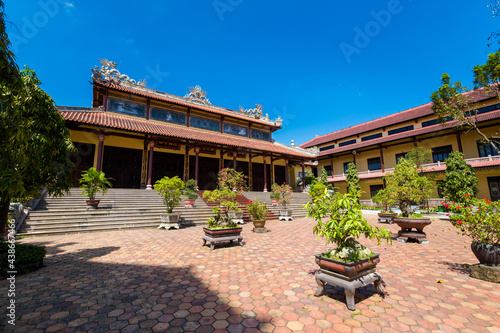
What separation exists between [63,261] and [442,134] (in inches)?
1078

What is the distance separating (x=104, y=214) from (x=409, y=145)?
26.7 meters

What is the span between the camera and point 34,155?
4383 millimetres

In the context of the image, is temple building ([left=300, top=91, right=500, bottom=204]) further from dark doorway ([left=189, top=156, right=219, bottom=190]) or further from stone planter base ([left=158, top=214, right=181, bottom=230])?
stone planter base ([left=158, top=214, right=181, bottom=230])

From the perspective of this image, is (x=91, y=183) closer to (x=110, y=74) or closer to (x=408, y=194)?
(x=110, y=74)

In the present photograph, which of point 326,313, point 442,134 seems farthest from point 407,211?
point 442,134

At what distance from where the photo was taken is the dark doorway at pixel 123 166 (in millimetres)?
15031

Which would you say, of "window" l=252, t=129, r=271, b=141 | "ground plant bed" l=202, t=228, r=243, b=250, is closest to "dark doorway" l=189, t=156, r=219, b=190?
"window" l=252, t=129, r=271, b=141

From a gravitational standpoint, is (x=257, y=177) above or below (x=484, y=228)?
above

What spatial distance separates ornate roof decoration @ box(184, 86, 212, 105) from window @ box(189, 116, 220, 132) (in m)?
1.87

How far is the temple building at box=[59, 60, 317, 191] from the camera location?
46.4 ft

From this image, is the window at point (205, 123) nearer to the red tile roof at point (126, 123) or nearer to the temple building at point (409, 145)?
the red tile roof at point (126, 123)

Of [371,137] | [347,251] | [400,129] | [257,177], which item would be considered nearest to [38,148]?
[347,251]

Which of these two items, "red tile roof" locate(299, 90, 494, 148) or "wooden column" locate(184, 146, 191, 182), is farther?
"red tile roof" locate(299, 90, 494, 148)

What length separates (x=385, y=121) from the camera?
25922 mm
